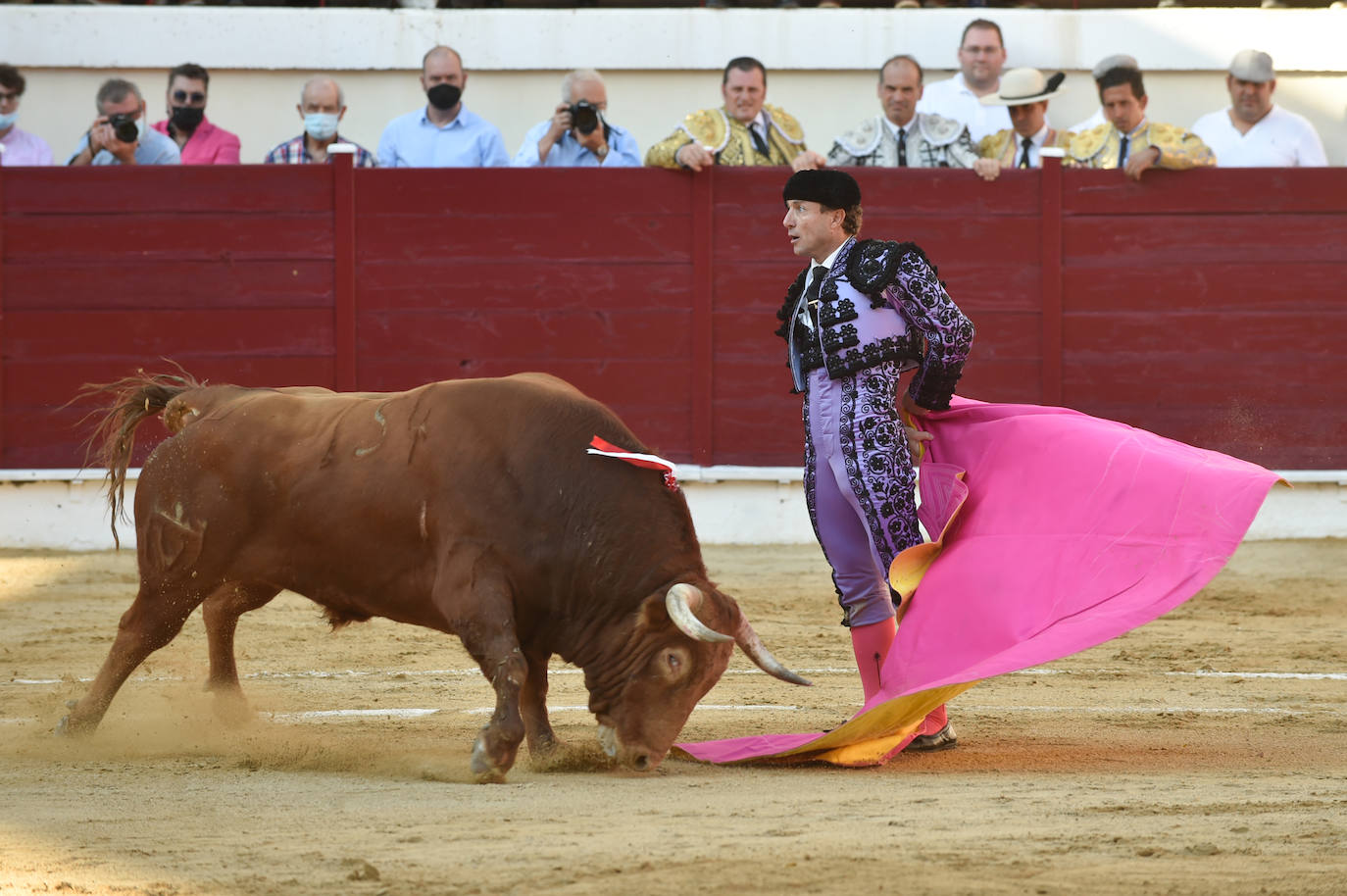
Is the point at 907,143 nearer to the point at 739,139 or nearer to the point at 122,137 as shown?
the point at 739,139

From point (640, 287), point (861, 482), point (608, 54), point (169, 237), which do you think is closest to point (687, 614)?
point (861, 482)

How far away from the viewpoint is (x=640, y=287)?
7660mm

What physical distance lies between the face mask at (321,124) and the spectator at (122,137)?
59 centimetres

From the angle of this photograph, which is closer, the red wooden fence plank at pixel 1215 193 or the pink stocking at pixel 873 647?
the pink stocking at pixel 873 647

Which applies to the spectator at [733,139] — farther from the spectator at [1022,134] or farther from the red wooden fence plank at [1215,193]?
the red wooden fence plank at [1215,193]

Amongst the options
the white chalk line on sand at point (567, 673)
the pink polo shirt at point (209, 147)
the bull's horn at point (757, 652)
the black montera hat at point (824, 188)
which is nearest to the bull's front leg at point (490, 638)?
the bull's horn at point (757, 652)

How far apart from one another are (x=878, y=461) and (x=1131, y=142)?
13.5 feet

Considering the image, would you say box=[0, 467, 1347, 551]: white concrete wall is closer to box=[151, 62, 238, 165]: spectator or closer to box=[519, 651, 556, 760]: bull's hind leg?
box=[151, 62, 238, 165]: spectator

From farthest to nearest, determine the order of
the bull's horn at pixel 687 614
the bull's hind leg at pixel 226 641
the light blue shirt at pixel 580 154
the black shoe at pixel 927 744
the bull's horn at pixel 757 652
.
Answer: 1. the light blue shirt at pixel 580 154
2. the bull's hind leg at pixel 226 641
3. the black shoe at pixel 927 744
4. the bull's horn at pixel 757 652
5. the bull's horn at pixel 687 614

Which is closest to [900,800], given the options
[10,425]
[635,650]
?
[635,650]

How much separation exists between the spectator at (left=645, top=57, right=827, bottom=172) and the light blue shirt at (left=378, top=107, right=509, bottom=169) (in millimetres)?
695

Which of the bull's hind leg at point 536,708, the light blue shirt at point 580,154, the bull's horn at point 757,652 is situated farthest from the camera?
the light blue shirt at point 580,154

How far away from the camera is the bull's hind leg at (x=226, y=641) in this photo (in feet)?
14.1

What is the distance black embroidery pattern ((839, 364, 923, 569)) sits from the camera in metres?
3.93
